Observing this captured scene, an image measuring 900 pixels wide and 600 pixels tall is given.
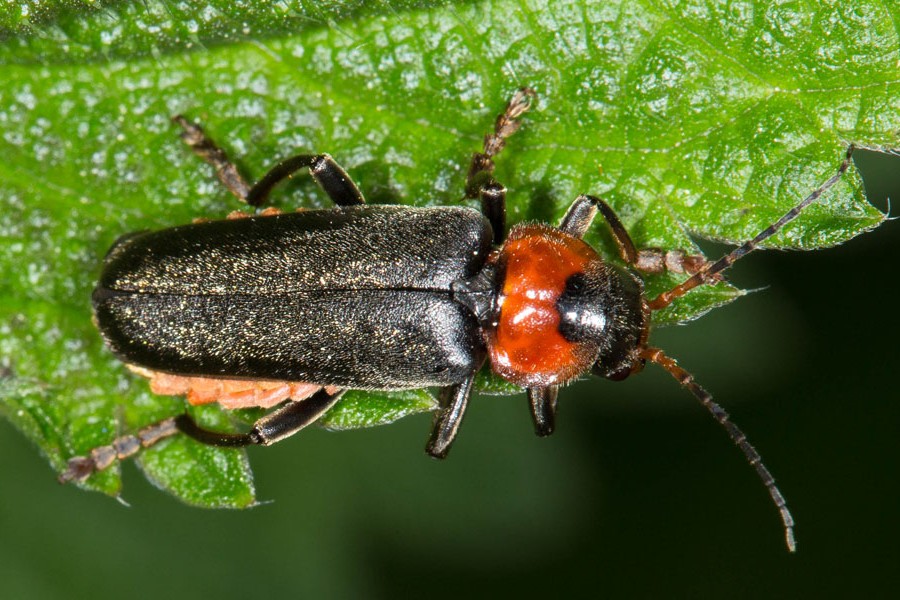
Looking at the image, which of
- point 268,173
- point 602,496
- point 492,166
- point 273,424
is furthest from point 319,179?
point 602,496

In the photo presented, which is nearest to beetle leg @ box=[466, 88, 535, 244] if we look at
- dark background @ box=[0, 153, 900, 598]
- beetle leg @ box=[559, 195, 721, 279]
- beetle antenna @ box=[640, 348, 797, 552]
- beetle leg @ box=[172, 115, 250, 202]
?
beetle leg @ box=[559, 195, 721, 279]

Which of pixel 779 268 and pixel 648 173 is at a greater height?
pixel 648 173

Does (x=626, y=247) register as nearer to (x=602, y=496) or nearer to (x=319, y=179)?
(x=319, y=179)

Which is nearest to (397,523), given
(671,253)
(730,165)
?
(671,253)

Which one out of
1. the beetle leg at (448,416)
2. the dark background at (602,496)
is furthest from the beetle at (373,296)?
the dark background at (602,496)

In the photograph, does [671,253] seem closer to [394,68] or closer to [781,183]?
[781,183]

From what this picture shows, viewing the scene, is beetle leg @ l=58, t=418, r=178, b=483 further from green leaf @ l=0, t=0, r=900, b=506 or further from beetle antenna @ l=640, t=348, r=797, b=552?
beetle antenna @ l=640, t=348, r=797, b=552
